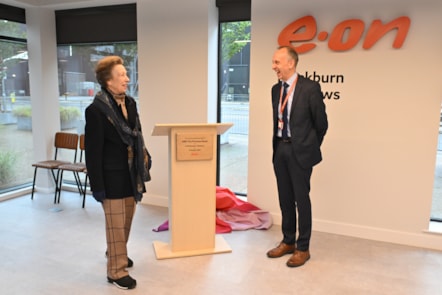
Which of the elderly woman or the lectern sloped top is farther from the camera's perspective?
the lectern sloped top

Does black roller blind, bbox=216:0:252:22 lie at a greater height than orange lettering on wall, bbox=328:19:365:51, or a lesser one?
greater

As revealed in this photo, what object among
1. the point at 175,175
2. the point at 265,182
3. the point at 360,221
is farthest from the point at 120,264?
the point at 360,221

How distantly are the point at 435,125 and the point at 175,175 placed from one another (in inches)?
97.4

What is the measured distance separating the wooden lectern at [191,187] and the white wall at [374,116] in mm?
1157

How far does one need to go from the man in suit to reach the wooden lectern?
0.48 m

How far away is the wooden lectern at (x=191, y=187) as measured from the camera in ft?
10.6

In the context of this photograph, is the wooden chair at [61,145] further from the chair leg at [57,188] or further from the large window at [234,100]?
the large window at [234,100]

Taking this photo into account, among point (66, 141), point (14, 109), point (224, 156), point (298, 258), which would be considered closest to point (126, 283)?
point (298, 258)

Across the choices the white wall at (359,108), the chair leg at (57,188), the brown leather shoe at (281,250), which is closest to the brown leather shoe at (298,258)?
the brown leather shoe at (281,250)

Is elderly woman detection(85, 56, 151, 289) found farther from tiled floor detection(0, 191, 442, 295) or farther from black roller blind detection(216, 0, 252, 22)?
black roller blind detection(216, 0, 252, 22)

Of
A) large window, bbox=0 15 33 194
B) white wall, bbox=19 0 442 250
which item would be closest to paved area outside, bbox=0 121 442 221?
large window, bbox=0 15 33 194

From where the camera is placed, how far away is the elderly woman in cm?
257

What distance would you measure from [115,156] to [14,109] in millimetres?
3462

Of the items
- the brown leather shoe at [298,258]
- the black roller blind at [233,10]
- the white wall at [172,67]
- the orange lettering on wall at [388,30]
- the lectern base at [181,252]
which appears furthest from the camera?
the white wall at [172,67]
